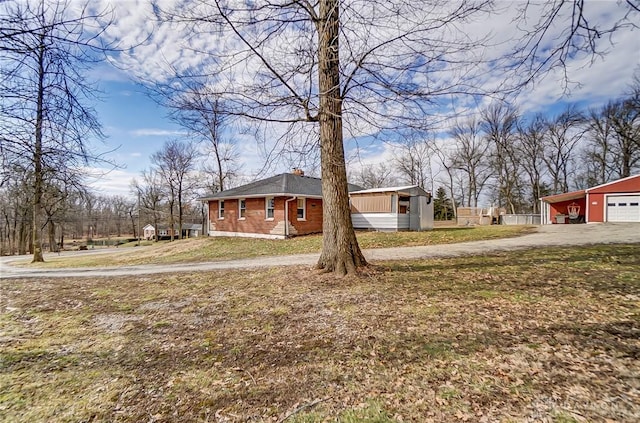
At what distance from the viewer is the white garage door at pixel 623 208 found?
62.6 ft

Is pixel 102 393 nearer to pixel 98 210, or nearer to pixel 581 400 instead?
pixel 581 400

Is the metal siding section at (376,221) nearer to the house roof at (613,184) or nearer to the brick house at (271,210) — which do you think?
the brick house at (271,210)

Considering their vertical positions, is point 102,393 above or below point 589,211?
below

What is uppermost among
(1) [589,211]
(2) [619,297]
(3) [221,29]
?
(3) [221,29]

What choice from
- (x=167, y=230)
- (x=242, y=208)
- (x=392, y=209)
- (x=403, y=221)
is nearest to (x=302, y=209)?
(x=242, y=208)

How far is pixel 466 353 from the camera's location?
9.43ft

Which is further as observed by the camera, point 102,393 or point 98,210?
point 98,210

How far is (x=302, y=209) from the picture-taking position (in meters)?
16.9

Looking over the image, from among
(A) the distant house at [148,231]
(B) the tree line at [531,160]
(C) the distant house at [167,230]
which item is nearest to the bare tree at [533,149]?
(B) the tree line at [531,160]

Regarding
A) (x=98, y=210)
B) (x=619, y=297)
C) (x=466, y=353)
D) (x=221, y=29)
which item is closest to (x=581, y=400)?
(x=466, y=353)

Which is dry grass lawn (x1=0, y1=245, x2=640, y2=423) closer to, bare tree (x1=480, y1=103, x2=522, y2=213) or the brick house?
the brick house

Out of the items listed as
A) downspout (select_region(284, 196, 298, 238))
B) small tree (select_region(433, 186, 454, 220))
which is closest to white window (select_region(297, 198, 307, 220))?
downspout (select_region(284, 196, 298, 238))

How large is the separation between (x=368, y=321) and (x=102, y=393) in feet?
9.21

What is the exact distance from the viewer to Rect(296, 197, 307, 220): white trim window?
1677cm
